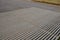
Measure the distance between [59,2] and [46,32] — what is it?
361 centimetres

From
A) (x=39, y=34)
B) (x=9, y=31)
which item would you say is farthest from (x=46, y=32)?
(x=9, y=31)

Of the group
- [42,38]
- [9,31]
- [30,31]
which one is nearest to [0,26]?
[9,31]

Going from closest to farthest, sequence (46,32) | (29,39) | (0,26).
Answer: (29,39), (46,32), (0,26)

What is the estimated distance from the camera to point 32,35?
1.76m

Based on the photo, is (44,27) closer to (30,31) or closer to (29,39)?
(30,31)

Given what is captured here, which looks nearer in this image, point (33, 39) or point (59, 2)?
point (33, 39)

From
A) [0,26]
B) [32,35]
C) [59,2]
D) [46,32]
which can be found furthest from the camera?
[59,2]

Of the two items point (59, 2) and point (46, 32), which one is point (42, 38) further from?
point (59, 2)

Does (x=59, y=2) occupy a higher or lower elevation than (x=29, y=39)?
lower

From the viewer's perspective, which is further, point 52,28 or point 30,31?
point 52,28

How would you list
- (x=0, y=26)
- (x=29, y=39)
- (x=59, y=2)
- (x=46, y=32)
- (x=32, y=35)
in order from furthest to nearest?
(x=59, y=2) → (x=0, y=26) → (x=46, y=32) → (x=32, y=35) → (x=29, y=39)

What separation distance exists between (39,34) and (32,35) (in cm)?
15

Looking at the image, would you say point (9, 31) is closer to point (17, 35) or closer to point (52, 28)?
point (17, 35)

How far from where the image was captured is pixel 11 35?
1.72 metres
